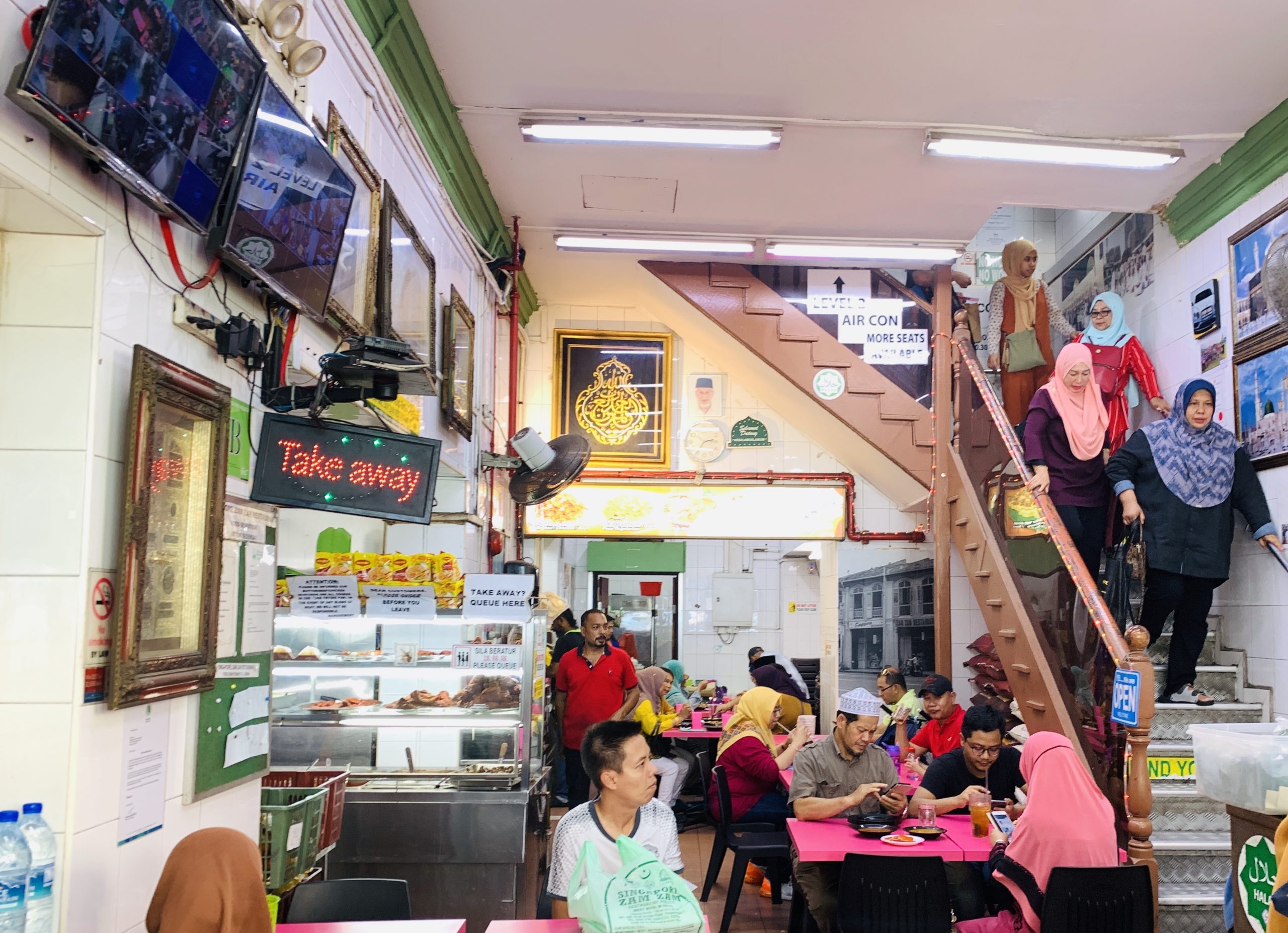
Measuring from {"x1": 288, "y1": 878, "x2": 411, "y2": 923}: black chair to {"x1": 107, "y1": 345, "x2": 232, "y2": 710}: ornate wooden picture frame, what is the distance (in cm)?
86

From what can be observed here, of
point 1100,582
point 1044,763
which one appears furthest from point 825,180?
point 1044,763

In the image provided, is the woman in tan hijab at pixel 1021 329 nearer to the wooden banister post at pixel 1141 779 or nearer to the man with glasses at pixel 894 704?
the man with glasses at pixel 894 704

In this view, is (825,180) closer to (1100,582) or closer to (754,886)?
(1100,582)

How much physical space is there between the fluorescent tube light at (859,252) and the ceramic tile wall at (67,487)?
644 cm

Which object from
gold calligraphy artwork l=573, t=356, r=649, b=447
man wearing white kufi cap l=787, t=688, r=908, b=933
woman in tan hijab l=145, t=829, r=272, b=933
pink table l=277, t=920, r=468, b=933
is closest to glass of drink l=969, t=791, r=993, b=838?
man wearing white kufi cap l=787, t=688, r=908, b=933

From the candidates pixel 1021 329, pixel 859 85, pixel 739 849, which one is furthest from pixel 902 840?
pixel 1021 329

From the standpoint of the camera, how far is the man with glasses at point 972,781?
5.16m

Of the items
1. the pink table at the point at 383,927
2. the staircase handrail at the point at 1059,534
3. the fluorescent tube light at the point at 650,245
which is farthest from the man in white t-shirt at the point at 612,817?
the fluorescent tube light at the point at 650,245

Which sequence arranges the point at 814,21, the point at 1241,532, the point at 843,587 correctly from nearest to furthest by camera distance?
the point at 814,21, the point at 1241,532, the point at 843,587

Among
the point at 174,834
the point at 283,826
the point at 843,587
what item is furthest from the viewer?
the point at 843,587

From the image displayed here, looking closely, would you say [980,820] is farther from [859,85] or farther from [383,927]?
[859,85]

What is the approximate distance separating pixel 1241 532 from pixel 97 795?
655 centimetres

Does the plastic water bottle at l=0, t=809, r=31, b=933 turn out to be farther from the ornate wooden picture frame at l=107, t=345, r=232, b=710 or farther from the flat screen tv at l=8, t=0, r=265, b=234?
the flat screen tv at l=8, t=0, r=265, b=234

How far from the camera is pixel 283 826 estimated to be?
Answer: 3766mm
